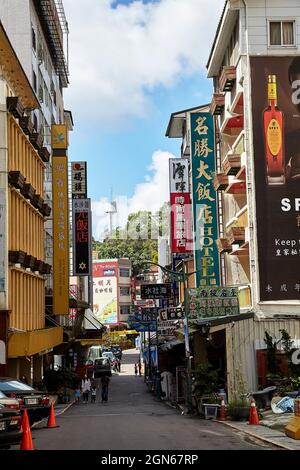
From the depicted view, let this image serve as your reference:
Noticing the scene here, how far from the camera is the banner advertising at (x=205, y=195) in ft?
144

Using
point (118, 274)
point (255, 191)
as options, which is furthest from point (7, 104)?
point (118, 274)

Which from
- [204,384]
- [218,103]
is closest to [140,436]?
[204,384]

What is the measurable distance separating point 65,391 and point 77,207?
1388cm

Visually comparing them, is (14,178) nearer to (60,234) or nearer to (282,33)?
(60,234)

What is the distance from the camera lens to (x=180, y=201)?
181 ft

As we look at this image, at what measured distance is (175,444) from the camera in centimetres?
1806

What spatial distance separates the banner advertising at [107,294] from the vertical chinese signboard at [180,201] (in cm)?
6675

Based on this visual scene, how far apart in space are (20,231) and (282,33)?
16.8 m

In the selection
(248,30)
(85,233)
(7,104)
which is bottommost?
(85,233)

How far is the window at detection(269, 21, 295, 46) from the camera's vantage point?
3909 cm

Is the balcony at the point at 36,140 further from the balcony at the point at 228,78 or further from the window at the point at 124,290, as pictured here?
the window at the point at 124,290

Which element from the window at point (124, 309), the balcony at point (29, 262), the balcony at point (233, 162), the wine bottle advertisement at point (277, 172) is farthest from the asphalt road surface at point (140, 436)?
the window at point (124, 309)

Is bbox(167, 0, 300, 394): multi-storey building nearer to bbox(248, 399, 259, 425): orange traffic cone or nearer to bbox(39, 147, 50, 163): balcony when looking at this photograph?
bbox(248, 399, 259, 425): orange traffic cone
